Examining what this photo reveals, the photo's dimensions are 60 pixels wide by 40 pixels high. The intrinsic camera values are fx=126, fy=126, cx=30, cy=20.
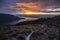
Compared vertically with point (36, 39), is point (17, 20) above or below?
above

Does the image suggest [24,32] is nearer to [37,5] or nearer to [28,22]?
[28,22]

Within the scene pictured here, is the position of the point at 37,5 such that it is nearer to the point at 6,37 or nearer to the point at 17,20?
the point at 17,20

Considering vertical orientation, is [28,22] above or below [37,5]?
below

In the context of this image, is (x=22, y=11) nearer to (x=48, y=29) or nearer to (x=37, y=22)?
(x=37, y=22)

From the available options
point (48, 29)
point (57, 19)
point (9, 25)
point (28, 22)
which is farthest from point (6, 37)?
point (57, 19)

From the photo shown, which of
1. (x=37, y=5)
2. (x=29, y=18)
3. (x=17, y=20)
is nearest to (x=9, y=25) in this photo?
(x=17, y=20)

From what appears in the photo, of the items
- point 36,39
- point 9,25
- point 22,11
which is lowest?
point 36,39
